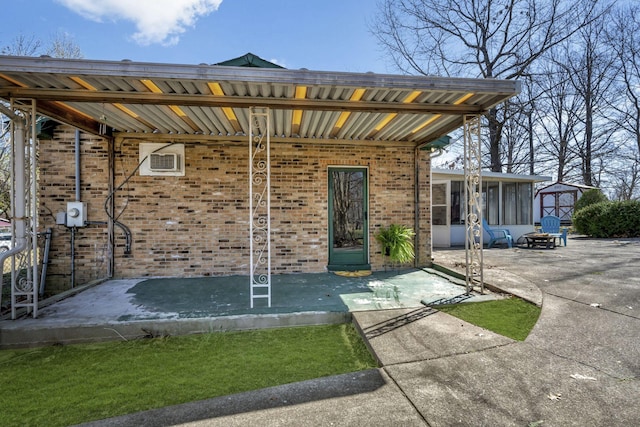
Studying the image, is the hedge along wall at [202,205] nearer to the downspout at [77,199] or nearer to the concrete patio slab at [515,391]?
the downspout at [77,199]

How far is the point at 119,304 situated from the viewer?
178 inches

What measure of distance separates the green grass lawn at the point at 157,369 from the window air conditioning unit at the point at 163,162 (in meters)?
3.54

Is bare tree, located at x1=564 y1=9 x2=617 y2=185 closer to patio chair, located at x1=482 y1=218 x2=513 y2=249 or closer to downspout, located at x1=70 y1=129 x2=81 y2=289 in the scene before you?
patio chair, located at x1=482 y1=218 x2=513 y2=249

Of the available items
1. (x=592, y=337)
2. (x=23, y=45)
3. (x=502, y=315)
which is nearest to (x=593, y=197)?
(x=502, y=315)

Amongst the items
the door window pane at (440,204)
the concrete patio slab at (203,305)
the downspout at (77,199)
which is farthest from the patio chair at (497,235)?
the downspout at (77,199)

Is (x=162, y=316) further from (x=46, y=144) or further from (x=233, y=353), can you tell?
(x=46, y=144)

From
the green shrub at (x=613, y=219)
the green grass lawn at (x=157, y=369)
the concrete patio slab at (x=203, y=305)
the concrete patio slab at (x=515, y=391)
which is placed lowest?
the green grass lawn at (x=157, y=369)

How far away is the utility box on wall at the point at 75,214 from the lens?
19.4ft

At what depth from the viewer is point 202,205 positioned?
6.38 metres

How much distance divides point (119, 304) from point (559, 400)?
5.08 meters

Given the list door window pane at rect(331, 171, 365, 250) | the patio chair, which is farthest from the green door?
the patio chair

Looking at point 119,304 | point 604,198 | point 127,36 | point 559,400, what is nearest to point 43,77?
point 119,304

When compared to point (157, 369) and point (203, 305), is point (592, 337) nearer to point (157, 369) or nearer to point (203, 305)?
point (157, 369)

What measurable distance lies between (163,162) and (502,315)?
621 centimetres
